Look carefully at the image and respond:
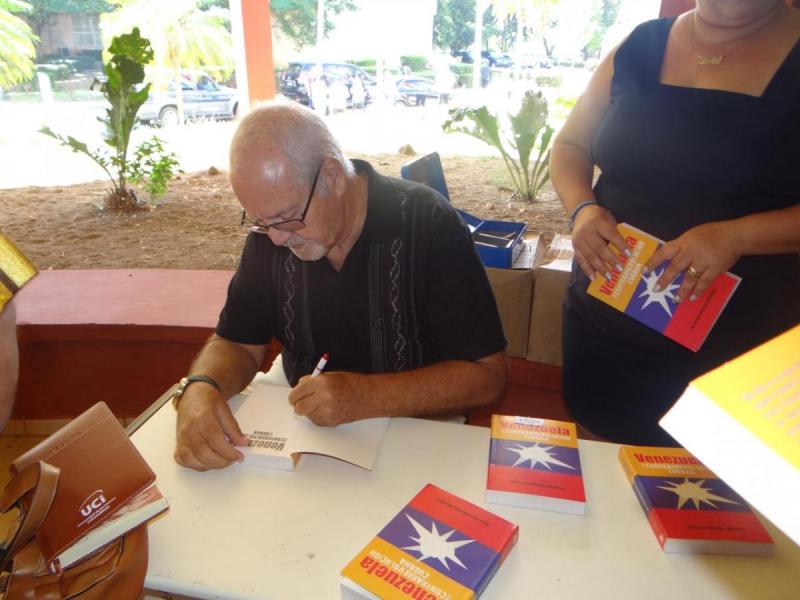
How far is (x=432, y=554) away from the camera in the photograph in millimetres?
822

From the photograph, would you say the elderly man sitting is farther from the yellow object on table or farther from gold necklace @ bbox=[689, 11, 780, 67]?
gold necklace @ bbox=[689, 11, 780, 67]

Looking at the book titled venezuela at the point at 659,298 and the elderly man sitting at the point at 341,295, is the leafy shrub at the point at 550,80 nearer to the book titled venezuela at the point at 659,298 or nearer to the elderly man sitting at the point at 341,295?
the elderly man sitting at the point at 341,295

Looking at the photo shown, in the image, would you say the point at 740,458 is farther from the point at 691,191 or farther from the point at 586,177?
the point at 586,177

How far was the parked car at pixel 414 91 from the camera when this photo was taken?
22.7 feet

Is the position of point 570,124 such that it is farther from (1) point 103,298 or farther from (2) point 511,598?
(1) point 103,298

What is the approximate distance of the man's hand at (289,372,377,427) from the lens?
118 centimetres

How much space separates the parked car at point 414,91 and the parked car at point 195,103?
2110mm

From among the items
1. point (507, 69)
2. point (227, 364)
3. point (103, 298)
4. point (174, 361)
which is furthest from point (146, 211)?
point (507, 69)

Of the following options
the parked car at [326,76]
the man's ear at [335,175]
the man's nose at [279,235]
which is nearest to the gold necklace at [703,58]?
the man's ear at [335,175]

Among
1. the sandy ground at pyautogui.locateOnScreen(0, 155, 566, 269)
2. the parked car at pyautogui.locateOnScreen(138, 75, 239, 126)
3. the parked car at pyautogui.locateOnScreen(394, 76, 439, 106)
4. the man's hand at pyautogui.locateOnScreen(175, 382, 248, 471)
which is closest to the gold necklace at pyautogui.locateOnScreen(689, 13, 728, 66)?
the man's hand at pyautogui.locateOnScreen(175, 382, 248, 471)

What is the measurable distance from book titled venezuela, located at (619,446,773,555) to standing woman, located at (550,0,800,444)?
30cm

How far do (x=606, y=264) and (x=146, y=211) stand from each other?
12.6 ft

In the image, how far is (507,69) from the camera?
6863 mm

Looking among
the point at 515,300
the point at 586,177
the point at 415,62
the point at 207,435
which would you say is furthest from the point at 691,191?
the point at 415,62
